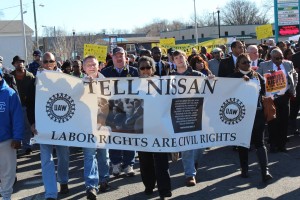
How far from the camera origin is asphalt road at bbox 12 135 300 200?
19.6ft

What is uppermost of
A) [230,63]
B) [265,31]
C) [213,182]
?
[265,31]

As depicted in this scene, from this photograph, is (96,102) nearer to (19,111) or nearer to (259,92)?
(19,111)

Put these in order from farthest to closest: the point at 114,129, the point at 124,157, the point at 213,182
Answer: the point at 124,157, the point at 213,182, the point at 114,129

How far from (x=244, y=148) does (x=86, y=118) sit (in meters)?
2.37

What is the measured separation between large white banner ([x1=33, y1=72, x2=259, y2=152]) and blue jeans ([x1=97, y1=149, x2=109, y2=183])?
0.46 m

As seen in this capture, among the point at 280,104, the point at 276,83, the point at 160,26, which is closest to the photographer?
the point at 276,83

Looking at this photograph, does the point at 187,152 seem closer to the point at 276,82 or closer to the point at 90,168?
the point at 90,168

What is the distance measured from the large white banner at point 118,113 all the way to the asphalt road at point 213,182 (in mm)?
765

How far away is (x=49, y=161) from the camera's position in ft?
18.5

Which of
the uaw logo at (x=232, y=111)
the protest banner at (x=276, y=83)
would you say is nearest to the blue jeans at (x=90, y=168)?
the uaw logo at (x=232, y=111)

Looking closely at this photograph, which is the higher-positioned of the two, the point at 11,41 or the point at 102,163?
the point at 11,41

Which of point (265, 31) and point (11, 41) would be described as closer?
point (265, 31)

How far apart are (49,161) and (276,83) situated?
13.7ft

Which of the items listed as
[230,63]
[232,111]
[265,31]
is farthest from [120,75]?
[265,31]
